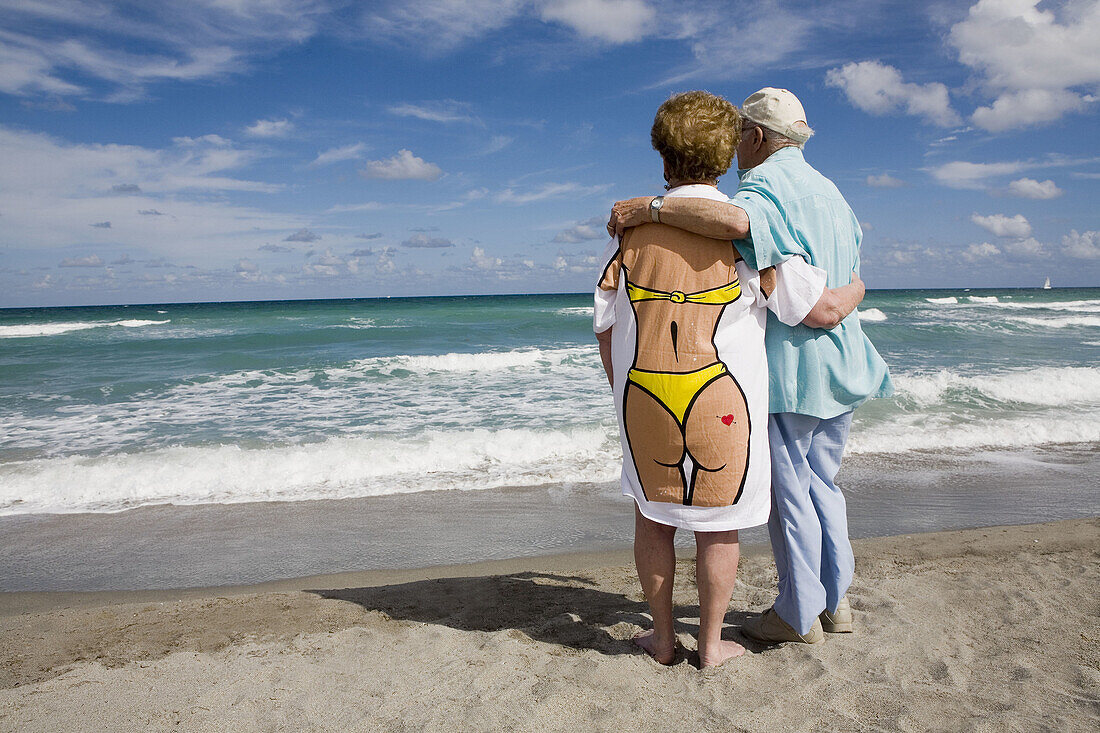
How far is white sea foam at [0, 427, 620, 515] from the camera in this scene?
5699mm

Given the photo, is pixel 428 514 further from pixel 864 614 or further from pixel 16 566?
pixel 864 614

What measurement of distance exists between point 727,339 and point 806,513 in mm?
778

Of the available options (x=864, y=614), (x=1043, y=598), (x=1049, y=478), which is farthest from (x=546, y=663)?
(x=1049, y=478)

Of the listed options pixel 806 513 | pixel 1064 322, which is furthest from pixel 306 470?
pixel 1064 322

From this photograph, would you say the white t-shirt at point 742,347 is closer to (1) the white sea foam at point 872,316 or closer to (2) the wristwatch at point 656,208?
(2) the wristwatch at point 656,208

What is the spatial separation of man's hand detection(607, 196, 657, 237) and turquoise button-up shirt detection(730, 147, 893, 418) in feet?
0.91

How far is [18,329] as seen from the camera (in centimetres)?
3228

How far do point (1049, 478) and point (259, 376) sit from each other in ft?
39.5

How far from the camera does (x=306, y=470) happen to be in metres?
6.21

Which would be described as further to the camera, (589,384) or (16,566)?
(589,384)

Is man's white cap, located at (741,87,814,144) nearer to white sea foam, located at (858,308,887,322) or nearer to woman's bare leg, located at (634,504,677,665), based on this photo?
woman's bare leg, located at (634,504,677,665)

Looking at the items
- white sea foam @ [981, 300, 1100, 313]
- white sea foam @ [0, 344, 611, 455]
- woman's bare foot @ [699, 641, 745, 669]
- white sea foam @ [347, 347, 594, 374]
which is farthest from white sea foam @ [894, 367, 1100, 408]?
white sea foam @ [981, 300, 1100, 313]

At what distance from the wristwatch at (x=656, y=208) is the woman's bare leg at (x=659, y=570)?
0.96 meters

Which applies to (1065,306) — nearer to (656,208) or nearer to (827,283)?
(827,283)
